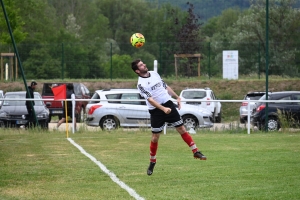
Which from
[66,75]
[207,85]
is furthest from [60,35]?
[207,85]

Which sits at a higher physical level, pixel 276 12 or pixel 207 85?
pixel 276 12

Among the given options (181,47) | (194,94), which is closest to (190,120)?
(194,94)

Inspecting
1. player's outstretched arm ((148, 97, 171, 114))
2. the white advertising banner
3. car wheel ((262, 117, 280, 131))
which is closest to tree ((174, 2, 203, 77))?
the white advertising banner

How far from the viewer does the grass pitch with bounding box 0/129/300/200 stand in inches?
431

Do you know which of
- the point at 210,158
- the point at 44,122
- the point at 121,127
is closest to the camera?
the point at 210,158

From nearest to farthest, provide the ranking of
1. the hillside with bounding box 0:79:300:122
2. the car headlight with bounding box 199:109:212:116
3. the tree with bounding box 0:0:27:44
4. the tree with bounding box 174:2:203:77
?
the car headlight with bounding box 199:109:212:116, the hillside with bounding box 0:79:300:122, the tree with bounding box 0:0:27:44, the tree with bounding box 174:2:203:77

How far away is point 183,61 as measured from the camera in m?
48.8

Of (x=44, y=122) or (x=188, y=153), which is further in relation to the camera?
(x=44, y=122)

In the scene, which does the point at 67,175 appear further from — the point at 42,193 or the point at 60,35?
the point at 60,35

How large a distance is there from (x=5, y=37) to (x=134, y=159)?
32483 mm

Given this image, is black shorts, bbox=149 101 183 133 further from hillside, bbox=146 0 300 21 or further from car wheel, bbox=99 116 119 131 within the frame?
hillside, bbox=146 0 300 21

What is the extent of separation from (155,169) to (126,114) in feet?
40.4

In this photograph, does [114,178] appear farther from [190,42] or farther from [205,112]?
[190,42]

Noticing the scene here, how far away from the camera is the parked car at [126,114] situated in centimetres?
2600
